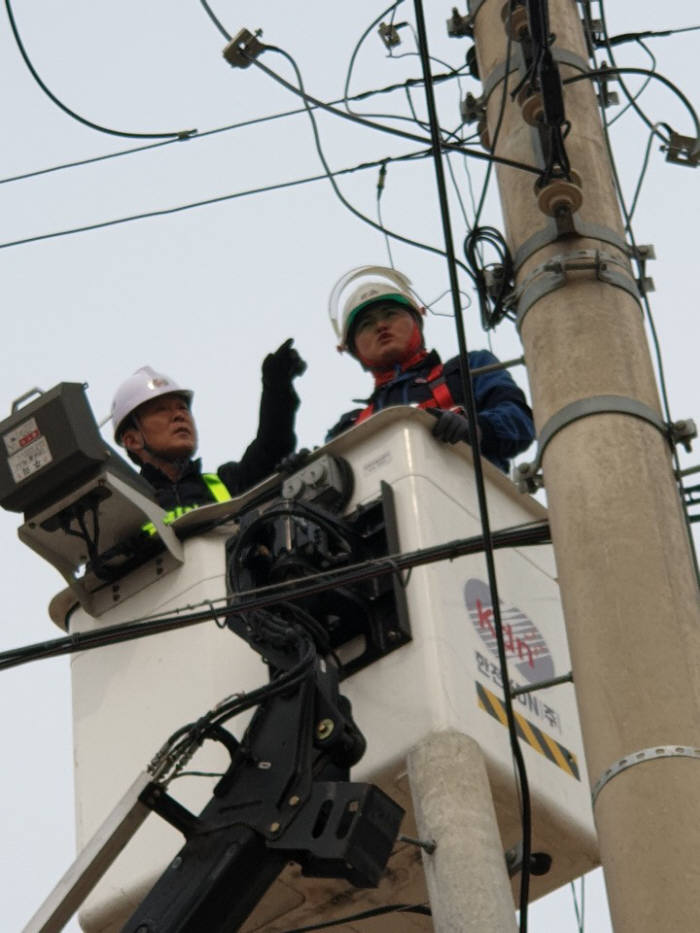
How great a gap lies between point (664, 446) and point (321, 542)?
6.16 ft

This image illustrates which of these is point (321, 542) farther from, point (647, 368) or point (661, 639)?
point (661, 639)

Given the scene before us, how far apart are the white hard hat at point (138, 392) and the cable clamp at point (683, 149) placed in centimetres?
377

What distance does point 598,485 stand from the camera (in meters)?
5.02

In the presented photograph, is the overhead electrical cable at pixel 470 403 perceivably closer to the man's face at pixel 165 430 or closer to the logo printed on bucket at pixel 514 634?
the logo printed on bucket at pixel 514 634

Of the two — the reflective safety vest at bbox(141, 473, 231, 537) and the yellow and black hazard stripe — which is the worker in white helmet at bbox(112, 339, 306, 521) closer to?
the reflective safety vest at bbox(141, 473, 231, 537)

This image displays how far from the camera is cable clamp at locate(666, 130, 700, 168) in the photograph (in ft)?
20.4

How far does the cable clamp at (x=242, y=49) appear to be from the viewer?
6.77 metres

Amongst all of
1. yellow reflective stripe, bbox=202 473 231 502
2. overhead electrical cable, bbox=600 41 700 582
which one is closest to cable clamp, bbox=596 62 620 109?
overhead electrical cable, bbox=600 41 700 582

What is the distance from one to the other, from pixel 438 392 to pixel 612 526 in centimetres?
331

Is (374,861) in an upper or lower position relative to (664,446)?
lower

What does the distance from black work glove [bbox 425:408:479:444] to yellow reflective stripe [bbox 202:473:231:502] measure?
77.0 inches

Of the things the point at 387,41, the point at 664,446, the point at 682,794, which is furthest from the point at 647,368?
the point at 387,41

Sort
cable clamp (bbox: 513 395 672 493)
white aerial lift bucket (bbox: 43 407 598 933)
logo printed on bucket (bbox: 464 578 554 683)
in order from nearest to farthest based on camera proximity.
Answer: cable clamp (bbox: 513 395 672 493), white aerial lift bucket (bbox: 43 407 598 933), logo printed on bucket (bbox: 464 578 554 683)

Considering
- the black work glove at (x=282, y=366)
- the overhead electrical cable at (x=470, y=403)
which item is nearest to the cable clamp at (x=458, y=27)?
the overhead electrical cable at (x=470, y=403)
